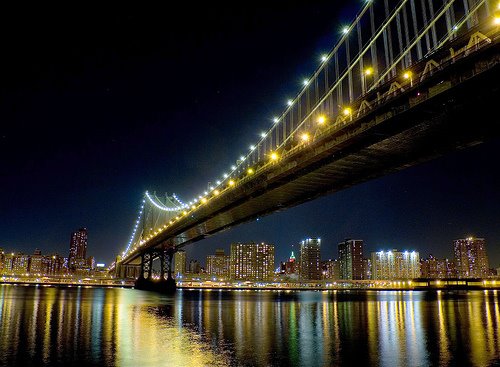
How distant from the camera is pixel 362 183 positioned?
1330 inches

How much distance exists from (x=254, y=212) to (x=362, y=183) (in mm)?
15375

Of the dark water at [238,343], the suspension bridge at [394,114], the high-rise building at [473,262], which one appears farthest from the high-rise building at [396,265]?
the dark water at [238,343]

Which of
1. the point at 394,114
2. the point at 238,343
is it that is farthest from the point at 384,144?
the point at 238,343

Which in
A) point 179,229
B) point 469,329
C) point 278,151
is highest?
point 278,151

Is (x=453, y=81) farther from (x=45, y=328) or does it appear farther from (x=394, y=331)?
(x=45, y=328)

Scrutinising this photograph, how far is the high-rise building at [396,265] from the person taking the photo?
181 metres

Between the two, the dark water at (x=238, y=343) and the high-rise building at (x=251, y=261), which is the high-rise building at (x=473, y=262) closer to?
the high-rise building at (x=251, y=261)

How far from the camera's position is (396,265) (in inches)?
7229

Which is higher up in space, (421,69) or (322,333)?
(421,69)

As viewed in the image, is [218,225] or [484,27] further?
[218,225]

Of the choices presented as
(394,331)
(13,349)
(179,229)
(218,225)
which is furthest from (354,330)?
(179,229)

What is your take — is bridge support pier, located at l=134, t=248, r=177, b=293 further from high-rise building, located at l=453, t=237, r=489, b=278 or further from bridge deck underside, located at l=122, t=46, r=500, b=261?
high-rise building, located at l=453, t=237, r=489, b=278

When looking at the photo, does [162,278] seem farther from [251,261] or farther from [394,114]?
[251,261]

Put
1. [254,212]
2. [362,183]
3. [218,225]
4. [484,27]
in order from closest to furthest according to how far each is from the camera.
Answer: [484,27], [362,183], [254,212], [218,225]
